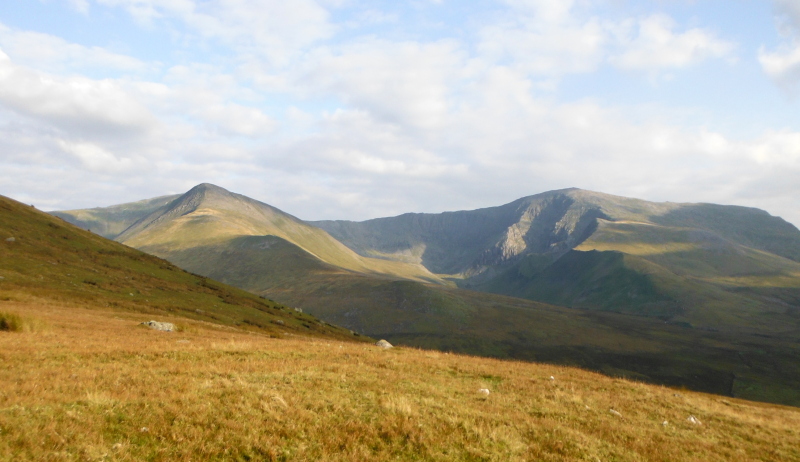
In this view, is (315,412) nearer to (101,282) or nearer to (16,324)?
(16,324)

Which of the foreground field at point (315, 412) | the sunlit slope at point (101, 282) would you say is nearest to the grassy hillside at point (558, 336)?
the sunlit slope at point (101, 282)

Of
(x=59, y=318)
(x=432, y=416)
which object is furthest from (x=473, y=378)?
(x=59, y=318)

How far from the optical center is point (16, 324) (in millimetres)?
24109

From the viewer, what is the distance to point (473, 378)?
72.9 feet

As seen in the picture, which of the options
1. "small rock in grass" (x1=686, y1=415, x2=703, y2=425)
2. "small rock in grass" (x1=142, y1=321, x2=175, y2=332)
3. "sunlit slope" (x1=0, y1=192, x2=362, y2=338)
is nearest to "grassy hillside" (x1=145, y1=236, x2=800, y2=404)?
"sunlit slope" (x1=0, y1=192, x2=362, y2=338)

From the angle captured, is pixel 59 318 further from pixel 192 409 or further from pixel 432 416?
pixel 432 416

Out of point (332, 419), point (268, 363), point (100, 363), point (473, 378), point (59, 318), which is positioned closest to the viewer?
point (332, 419)

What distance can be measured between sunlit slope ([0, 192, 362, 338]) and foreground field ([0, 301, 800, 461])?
27430 millimetres

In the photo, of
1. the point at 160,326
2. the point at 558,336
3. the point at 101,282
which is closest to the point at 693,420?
the point at 160,326

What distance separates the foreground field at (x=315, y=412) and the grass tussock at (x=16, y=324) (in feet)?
5.93

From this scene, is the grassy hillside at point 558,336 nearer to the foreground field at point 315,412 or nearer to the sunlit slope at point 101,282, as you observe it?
the sunlit slope at point 101,282

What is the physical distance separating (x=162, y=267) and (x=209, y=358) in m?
70.6

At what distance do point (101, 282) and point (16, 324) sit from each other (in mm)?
36713

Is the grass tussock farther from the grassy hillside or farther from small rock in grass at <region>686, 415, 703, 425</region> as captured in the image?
the grassy hillside
